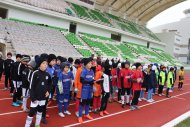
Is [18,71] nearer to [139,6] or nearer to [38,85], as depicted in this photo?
[38,85]

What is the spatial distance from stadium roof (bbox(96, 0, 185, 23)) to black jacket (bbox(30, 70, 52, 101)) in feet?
116

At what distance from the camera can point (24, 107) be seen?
716cm

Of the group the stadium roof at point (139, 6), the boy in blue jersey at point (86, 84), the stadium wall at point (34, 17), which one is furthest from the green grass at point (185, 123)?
the stadium roof at point (139, 6)

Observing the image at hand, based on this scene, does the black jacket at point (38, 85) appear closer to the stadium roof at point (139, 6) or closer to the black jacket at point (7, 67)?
the black jacket at point (7, 67)

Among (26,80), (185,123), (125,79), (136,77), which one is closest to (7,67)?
(26,80)

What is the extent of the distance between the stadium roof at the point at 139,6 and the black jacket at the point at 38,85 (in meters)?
35.4

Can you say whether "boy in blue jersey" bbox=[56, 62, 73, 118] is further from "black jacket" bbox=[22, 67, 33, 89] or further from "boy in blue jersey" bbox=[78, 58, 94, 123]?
"black jacket" bbox=[22, 67, 33, 89]

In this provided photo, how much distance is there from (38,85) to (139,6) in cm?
4314

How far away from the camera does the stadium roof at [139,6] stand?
41875mm

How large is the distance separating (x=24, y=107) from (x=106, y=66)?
3.14 metres

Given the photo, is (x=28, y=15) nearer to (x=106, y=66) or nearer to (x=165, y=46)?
(x=106, y=66)

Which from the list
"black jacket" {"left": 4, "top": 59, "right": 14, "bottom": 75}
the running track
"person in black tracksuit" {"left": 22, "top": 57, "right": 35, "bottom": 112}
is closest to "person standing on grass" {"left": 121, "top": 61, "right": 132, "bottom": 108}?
the running track

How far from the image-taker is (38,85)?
5.48 meters

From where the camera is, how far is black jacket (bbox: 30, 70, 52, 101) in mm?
5449
